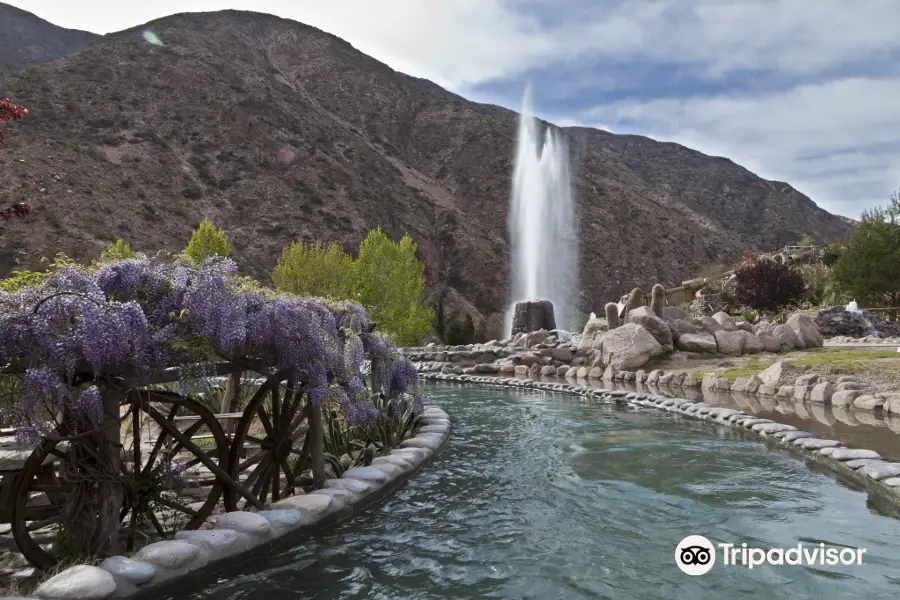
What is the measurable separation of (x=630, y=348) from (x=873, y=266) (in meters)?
21.2

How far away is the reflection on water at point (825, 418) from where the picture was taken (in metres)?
9.77

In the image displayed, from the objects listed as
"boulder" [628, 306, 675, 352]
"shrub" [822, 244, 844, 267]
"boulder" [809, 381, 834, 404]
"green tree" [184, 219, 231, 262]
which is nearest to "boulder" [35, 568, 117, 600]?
"boulder" [809, 381, 834, 404]

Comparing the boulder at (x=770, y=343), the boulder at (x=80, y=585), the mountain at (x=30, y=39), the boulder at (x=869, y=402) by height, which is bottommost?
the boulder at (x=80, y=585)

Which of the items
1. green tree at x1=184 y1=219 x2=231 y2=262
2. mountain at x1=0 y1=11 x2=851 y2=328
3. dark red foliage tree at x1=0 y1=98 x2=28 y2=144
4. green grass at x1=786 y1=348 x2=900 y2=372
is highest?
mountain at x1=0 y1=11 x2=851 y2=328

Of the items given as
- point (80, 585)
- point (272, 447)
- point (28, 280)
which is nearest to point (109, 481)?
point (80, 585)

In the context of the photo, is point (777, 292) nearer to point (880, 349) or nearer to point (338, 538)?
point (880, 349)

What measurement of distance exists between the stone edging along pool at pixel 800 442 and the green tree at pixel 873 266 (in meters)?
24.8

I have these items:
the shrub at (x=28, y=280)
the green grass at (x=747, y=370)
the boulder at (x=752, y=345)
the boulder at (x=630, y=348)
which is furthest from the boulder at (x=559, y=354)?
the shrub at (x=28, y=280)

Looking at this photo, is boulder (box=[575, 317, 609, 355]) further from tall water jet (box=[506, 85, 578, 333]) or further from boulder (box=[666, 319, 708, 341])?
tall water jet (box=[506, 85, 578, 333])

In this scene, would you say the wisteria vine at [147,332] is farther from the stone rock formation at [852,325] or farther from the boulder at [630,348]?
the stone rock formation at [852,325]

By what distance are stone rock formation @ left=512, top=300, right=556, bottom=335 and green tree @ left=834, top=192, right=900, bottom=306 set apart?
17.3m

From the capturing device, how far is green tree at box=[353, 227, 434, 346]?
108ft

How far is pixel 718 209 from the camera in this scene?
102 m

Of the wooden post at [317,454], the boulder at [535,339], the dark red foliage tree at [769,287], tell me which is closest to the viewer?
the wooden post at [317,454]
